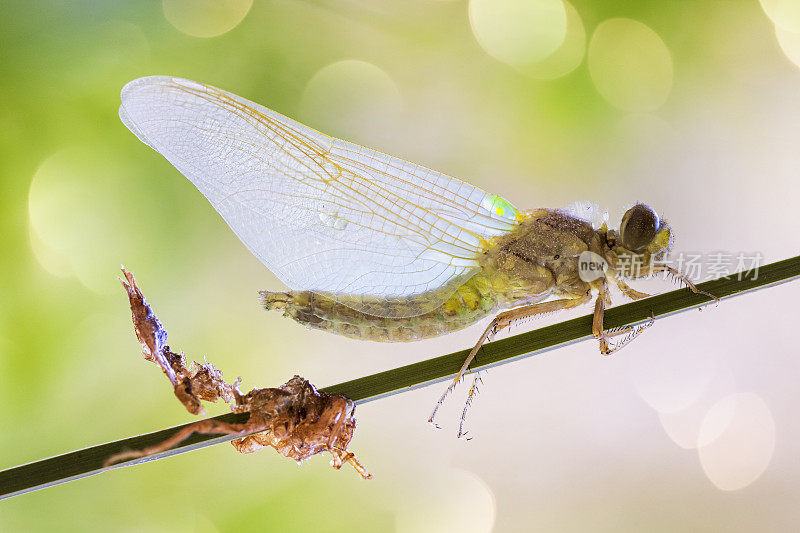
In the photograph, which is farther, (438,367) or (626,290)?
(626,290)

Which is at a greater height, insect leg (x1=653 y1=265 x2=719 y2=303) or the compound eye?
the compound eye

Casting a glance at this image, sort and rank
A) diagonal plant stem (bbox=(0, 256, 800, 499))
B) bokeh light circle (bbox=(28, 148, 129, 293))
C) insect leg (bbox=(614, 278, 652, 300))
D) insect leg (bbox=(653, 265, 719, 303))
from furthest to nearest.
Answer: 1. bokeh light circle (bbox=(28, 148, 129, 293))
2. insect leg (bbox=(614, 278, 652, 300))
3. insect leg (bbox=(653, 265, 719, 303))
4. diagonal plant stem (bbox=(0, 256, 800, 499))

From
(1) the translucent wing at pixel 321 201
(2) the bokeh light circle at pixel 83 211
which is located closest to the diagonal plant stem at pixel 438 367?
(1) the translucent wing at pixel 321 201

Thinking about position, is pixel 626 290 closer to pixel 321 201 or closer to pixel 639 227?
pixel 639 227

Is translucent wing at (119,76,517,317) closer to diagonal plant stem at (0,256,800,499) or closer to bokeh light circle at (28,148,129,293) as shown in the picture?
diagonal plant stem at (0,256,800,499)

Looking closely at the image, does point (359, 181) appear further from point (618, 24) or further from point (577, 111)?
point (618, 24)

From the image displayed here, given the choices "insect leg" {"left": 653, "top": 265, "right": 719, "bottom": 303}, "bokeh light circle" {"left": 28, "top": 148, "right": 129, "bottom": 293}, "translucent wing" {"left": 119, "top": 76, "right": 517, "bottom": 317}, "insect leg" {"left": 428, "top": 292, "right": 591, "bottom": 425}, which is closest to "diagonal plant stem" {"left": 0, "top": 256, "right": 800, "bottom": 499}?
Result: "insect leg" {"left": 653, "top": 265, "right": 719, "bottom": 303}

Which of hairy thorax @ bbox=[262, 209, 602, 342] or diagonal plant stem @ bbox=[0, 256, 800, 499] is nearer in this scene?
diagonal plant stem @ bbox=[0, 256, 800, 499]

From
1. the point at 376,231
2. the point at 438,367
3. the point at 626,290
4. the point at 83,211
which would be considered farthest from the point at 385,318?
the point at 83,211
